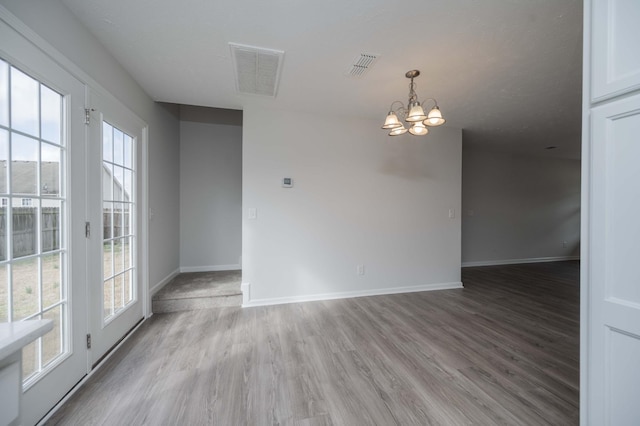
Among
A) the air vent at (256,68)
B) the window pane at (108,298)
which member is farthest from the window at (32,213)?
the air vent at (256,68)

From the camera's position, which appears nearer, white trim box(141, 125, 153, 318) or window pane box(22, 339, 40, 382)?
window pane box(22, 339, 40, 382)

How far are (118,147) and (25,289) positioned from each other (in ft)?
4.54

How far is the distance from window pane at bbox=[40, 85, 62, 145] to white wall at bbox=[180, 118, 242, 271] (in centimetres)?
244

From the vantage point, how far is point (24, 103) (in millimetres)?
1284

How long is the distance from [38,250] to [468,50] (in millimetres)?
3250

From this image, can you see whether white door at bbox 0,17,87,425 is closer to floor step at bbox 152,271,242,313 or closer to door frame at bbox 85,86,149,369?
door frame at bbox 85,86,149,369

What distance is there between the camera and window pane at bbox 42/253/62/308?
55.4 inches

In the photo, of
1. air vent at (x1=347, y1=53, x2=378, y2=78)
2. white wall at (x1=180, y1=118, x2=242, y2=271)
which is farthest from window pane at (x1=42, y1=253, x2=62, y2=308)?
air vent at (x1=347, y1=53, x2=378, y2=78)

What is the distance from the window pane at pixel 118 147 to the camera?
2125mm

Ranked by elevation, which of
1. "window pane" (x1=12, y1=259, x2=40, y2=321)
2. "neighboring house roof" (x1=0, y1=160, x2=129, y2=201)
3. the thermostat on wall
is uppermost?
the thermostat on wall

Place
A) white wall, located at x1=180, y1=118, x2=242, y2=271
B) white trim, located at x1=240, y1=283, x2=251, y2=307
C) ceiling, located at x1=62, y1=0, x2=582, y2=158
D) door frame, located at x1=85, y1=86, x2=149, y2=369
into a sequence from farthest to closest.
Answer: white wall, located at x1=180, y1=118, x2=242, y2=271 < white trim, located at x1=240, y1=283, x2=251, y2=307 < door frame, located at x1=85, y1=86, x2=149, y2=369 < ceiling, located at x1=62, y1=0, x2=582, y2=158

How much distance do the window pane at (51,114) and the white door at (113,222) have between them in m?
0.25

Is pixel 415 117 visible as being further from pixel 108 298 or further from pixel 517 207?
pixel 517 207

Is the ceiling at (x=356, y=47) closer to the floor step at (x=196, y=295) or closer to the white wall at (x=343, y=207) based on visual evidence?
the white wall at (x=343, y=207)
